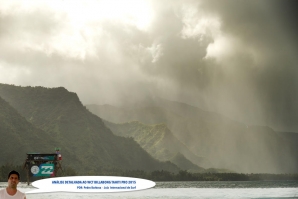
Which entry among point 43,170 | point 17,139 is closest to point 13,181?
point 43,170

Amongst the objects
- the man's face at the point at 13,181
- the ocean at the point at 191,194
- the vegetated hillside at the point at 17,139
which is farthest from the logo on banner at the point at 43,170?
the man's face at the point at 13,181

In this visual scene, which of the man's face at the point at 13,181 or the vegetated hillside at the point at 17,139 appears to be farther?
the vegetated hillside at the point at 17,139

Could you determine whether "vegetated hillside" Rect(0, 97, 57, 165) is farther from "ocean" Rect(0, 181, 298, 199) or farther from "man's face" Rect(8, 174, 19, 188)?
"man's face" Rect(8, 174, 19, 188)

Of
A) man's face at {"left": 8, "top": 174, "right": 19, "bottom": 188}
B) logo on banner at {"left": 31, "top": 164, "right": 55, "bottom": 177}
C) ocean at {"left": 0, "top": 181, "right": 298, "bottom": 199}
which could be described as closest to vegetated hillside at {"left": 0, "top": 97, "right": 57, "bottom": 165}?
logo on banner at {"left": 31, "top": 164, "right": 55, "bottom": 177}

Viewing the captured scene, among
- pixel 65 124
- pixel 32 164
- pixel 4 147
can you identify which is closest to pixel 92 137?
pixel 65 124

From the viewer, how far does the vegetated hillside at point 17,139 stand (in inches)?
5349

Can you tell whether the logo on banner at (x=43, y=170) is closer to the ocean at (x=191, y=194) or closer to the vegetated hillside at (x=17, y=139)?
the ocean at (x=191, y=194)

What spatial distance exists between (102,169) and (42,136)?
92.7ft

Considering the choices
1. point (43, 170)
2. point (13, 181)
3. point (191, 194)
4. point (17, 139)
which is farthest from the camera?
point (17, 139)

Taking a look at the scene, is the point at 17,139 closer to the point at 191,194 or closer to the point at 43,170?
the point at 43,170

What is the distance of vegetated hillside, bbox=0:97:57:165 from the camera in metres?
136

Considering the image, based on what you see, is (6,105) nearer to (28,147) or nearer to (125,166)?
(28,147)

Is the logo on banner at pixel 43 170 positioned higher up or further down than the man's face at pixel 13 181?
higher up

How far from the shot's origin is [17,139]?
142250 millimetres
